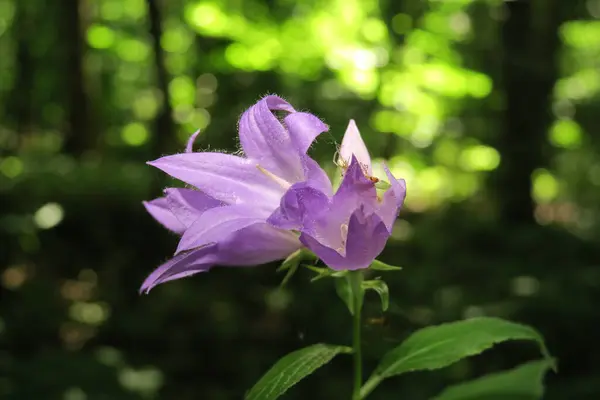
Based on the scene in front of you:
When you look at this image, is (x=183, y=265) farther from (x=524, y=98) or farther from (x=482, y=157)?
(x=482, y=157)

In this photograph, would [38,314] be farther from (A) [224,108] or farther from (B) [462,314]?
(B) [462,314]

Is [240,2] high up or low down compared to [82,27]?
up

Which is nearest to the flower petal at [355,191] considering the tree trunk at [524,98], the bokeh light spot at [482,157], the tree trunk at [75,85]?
the tree trunk at [524,98]

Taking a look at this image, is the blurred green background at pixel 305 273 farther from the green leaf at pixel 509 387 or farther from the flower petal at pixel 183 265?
the flower petal at pixel 183 265

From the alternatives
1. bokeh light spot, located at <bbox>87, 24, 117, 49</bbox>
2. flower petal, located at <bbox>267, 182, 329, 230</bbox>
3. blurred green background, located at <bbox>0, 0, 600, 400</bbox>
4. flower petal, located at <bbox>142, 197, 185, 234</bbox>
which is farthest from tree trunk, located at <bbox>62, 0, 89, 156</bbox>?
flower petal, located at <bbox>267, 182, 329, 230</bbox>

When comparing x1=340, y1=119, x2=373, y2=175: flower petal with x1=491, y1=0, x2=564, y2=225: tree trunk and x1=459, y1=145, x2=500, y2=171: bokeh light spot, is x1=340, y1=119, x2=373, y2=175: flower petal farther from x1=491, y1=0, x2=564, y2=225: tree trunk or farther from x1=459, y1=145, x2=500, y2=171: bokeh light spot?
x1=459, y1=145, x2=500, y2=171: bokeh light spot

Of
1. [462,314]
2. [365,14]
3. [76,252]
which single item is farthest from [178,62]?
[462,314]

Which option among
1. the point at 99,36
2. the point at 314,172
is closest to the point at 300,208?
the point at 314,172
